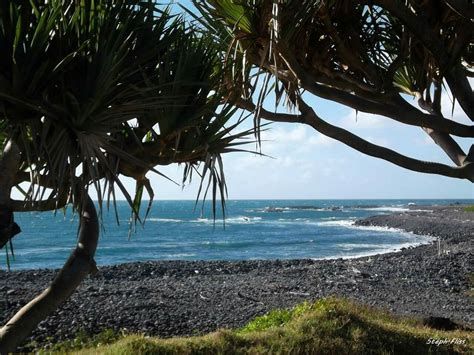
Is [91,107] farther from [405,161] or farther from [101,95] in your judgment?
[405,161]

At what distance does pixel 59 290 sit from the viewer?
4.08 m

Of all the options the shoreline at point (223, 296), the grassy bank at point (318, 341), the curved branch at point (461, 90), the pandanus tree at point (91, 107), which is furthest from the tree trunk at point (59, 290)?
the shoreline at point (223, 296)

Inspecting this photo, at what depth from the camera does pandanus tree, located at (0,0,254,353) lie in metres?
3.45

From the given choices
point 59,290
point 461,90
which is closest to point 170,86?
point 59,290

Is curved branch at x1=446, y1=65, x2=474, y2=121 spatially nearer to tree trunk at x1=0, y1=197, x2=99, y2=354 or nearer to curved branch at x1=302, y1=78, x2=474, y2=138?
curved branch at x1=302, y1=78, x2=474, y2=138

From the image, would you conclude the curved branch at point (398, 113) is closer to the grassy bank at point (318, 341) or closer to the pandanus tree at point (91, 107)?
the pandanus tree at point (91, 107)

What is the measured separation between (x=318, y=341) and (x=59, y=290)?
2.38 meters

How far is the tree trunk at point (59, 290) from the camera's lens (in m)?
3.98

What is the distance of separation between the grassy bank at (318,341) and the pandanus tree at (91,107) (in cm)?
132

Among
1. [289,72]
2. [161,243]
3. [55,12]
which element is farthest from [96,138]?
[161,243]

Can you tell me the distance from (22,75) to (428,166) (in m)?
2.95

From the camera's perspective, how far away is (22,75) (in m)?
3.40

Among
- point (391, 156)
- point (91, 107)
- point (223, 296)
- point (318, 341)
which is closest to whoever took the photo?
point (91, 107)

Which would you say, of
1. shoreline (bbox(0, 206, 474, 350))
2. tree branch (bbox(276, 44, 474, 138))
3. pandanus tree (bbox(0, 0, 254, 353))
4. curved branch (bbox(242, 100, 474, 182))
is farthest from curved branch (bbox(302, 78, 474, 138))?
shoreline (bbox(0, 206, 474, 350))
